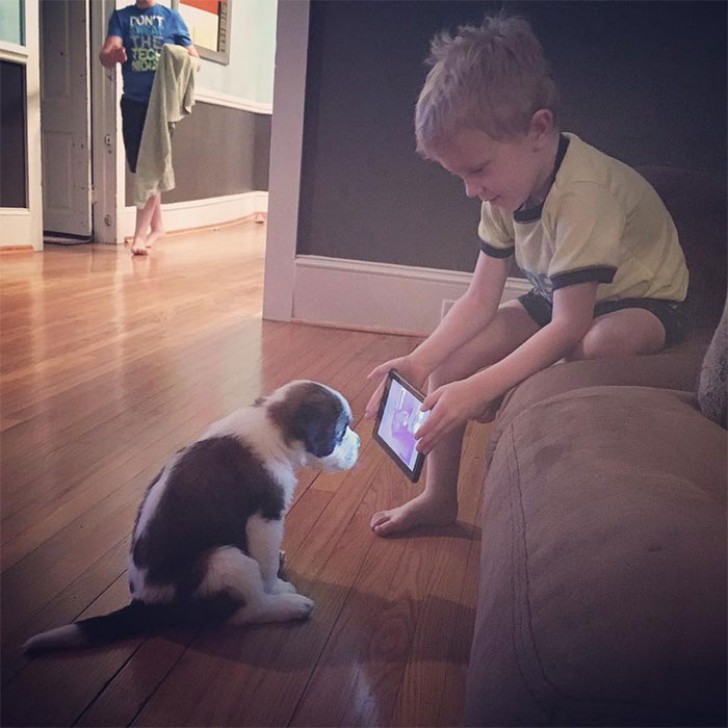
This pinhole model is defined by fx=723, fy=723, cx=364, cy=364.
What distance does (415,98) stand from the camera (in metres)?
2.42

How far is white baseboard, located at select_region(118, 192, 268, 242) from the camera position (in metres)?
4.79

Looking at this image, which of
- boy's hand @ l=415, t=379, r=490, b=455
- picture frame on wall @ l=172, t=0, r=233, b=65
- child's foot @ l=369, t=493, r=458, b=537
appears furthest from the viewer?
picture frame on wall @ l=172, t=0, r=233, b=65

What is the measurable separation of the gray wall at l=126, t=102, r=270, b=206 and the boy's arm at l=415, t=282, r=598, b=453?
12.2 ft

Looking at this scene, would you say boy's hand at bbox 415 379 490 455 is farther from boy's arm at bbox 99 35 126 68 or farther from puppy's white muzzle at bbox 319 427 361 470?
boy's arm at bbox 99 35 126 68

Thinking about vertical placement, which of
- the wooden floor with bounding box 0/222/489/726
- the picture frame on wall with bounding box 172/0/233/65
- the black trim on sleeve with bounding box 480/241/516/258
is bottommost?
the wooden floor with bounding box 0/222/489/726

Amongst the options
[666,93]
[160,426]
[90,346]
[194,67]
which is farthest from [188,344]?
[194,67]

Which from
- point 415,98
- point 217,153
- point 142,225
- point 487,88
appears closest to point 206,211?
point 217,153

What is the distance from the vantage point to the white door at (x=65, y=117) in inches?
158

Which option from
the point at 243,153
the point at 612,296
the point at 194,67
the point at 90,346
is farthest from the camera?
the point at 243,153

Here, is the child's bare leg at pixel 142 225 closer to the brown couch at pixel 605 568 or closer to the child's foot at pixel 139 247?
the child's foot at pixel 139 247

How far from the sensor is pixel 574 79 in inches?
90.4

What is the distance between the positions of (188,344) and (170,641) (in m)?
1.44

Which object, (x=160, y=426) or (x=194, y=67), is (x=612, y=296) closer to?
(x=160, y=426)

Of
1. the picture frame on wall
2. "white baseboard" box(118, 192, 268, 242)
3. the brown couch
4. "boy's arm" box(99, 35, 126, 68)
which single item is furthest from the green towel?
the brown couch
